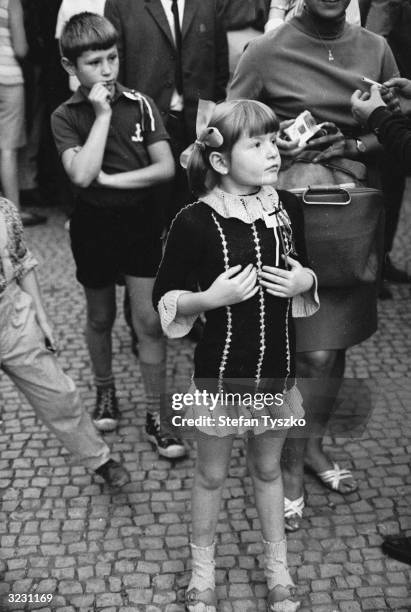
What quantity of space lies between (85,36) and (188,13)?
103 cm

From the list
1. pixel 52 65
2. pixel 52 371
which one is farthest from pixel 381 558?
pixel 52 65

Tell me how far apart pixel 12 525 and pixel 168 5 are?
2.74 meters

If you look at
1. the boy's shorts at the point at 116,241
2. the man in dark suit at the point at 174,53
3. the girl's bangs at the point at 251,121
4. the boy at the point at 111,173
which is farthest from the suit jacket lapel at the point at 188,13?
the girl's bangs at the point at 251,121

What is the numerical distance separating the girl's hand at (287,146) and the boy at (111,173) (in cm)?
68

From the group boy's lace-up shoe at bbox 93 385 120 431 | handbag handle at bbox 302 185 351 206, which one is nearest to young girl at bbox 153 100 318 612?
handbag handle at bbox 302 185 351 206

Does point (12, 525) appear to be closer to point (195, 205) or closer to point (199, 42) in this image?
point (195, 205)

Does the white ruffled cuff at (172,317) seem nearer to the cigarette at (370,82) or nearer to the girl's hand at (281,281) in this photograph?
the girl's hand at (281,281)

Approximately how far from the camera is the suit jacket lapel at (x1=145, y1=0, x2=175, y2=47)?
157 inches

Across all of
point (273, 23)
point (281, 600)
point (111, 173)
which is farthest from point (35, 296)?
point (273, 23)

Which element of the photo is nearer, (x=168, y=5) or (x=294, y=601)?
(x=294, y=601)

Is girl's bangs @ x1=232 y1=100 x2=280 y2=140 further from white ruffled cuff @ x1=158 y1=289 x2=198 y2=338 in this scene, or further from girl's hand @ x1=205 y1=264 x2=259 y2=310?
white ruffled cuff @ x1=158 y1=289 x2=198 y2=338

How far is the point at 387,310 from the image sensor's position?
17.2ft

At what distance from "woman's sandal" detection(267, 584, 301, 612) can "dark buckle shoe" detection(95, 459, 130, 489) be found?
0.88 metres

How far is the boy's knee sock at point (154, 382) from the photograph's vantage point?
3.68 meters
